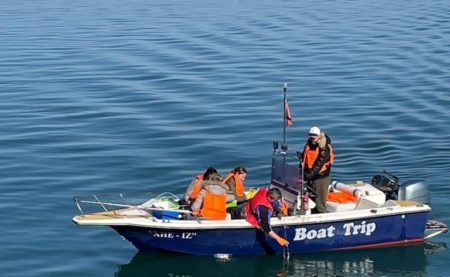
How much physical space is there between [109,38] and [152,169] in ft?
73.1

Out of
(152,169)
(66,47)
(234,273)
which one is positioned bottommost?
(234,273)

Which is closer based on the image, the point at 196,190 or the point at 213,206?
the point at 213,206

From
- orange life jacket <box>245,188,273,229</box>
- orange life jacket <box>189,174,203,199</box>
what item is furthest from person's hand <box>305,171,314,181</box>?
orange life jacket <box>189,174,203,199</box>

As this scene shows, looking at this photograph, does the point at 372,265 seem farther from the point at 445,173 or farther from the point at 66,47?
the point at 66,47

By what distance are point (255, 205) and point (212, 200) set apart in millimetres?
897

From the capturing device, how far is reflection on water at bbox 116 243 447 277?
72.3 feet

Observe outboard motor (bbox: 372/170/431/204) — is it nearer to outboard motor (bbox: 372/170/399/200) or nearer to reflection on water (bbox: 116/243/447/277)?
outboard motor (bbox: 372/170/399/200)

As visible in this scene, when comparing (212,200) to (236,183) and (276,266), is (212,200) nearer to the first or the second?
(236,183)

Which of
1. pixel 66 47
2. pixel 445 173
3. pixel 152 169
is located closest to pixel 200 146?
pixel 152 169

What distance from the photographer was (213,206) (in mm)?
21609

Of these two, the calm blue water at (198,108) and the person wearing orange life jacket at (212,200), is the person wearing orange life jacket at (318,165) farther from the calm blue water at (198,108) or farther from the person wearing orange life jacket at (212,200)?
the person wearing orange life jacket at (212,200)

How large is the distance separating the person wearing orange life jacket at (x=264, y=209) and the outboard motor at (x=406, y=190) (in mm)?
3024

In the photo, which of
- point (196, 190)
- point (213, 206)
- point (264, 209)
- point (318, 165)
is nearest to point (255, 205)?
point (264, 209)

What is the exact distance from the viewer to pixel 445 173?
27750 mm
